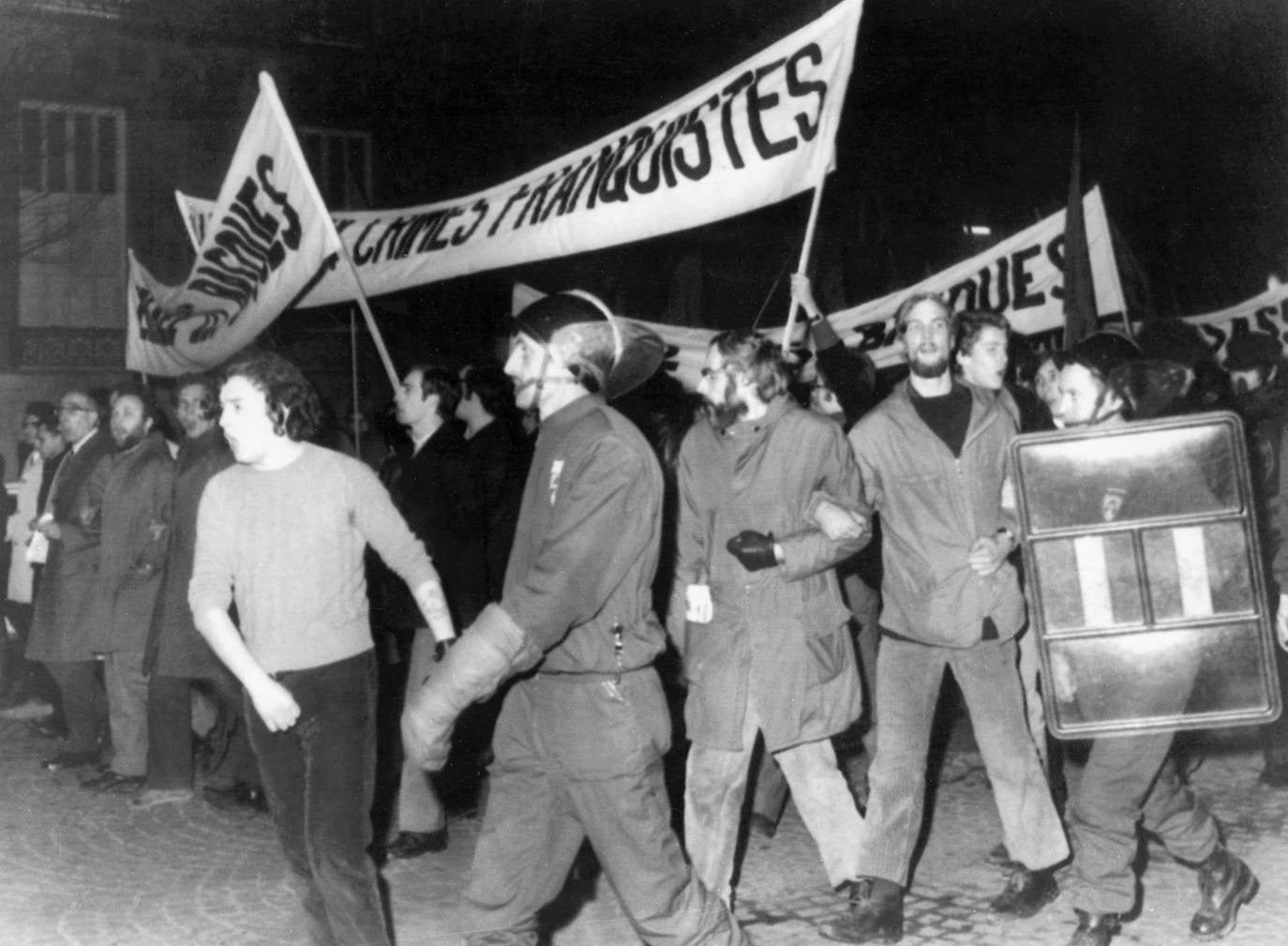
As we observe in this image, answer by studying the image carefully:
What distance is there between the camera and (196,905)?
19.2ft

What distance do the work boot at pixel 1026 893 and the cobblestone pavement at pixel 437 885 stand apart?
0.16ft

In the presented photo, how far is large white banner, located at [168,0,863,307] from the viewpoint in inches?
275

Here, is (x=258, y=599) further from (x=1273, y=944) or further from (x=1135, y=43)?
(x=1135, y=43)

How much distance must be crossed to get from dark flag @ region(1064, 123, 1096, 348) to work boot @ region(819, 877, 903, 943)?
12.2 ft

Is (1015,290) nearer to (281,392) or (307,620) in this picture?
(281,392)

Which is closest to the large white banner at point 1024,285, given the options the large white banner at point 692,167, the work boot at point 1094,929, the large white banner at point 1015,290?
the large white banner at point 1015,290

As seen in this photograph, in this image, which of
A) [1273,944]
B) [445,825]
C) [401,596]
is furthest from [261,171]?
[1273,944]

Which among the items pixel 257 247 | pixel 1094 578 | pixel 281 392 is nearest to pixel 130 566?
pixel 257 247

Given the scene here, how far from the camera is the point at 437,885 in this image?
6086 mm

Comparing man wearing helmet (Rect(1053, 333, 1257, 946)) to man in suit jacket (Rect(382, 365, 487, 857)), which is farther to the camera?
man in suit jacket (Rect(382, 365, 487, 857))

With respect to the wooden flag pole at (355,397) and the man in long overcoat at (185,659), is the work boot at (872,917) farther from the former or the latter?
the wooden flag pole at (355,397)

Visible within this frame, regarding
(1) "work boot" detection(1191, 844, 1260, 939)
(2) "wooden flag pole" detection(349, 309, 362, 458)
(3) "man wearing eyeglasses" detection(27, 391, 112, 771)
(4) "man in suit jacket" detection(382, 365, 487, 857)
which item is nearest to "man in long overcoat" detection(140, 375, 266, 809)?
(4) "man in suit jacket" detection(382, 365, 487, 857)

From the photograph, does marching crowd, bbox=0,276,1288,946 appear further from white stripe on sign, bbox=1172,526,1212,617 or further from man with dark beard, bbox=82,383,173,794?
white stripe on sign, bbox=1172,526,1212,617

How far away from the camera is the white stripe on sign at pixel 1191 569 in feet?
15.7
